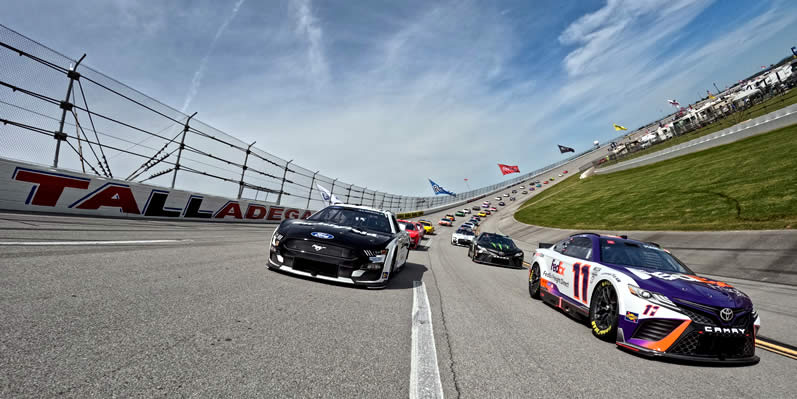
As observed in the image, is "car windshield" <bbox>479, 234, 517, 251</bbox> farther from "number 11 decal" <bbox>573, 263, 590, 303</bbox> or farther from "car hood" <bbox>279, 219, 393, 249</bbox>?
"car hood" <bbox>279, 219, 393, 249</bbox>

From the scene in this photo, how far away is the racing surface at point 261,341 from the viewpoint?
6.73ft

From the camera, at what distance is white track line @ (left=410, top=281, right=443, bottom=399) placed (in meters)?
2.32

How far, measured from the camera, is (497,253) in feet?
42.5

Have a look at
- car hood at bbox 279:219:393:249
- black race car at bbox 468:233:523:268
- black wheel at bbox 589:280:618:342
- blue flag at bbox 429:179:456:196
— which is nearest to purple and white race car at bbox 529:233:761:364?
black wheel at bbox 589:280:618:342

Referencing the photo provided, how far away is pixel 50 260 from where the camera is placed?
4246mm

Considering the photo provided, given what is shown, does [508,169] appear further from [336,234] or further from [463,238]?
[336,234]

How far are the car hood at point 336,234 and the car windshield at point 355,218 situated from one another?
1.30 feet

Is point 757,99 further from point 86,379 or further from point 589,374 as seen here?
point 86,379

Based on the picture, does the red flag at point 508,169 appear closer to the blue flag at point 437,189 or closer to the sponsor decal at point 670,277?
the blue flag at point 437,189

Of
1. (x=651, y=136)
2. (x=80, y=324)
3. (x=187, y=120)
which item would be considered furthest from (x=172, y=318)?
(x=651, y=136)

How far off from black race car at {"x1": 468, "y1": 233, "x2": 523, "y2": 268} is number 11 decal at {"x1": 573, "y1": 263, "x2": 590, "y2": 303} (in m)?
7.39

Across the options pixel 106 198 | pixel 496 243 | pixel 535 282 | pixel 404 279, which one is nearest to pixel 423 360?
pixel 404 279

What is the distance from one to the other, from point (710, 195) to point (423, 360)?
23.2 m

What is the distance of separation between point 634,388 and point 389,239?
401cm
